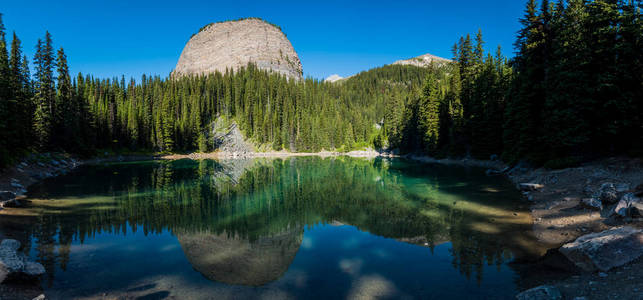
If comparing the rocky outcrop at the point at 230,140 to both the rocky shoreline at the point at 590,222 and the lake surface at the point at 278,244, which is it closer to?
the rocky shoreline at the point at 590,222

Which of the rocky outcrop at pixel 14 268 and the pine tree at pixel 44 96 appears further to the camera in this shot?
the pine tree at pixel 44 96

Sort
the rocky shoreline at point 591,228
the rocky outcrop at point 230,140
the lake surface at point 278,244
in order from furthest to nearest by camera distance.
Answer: the rocky outcrop at point 230,140
the lake surface at point 278,244
the rocky shoreline at point 591,228

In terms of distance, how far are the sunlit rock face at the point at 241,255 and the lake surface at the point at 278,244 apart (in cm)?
4

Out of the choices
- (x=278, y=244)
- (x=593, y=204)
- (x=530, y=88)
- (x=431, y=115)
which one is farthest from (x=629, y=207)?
(x=431, y=115)

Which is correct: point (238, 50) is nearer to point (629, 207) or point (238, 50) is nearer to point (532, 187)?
point (532, 187)

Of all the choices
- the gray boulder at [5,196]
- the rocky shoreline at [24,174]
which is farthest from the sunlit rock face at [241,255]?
the rocky shoreline at [24,174]

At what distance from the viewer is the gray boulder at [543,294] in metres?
6.70

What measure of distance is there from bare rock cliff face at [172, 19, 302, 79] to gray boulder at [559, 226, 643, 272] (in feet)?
504

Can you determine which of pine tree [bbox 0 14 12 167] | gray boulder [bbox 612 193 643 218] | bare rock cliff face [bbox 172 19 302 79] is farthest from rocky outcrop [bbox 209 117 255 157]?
gray boulder [bbox 612 193 643 218]

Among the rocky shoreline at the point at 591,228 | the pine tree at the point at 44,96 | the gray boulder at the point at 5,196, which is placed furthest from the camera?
the pine tree at the point at 44,96

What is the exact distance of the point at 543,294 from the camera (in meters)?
6.86

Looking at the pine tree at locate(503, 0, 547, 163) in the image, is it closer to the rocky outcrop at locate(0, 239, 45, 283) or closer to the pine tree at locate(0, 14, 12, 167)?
the rocky outcrop at locate(0, 239, 45, 283)

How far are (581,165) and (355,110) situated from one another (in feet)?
348

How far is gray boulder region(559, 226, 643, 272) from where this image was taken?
7980 millimetres
